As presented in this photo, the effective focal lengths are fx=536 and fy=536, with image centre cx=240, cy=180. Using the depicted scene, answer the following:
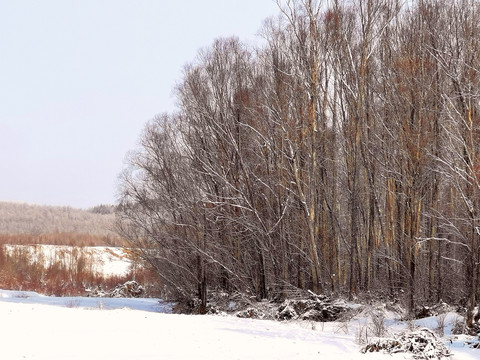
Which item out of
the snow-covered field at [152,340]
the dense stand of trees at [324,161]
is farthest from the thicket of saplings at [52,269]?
the snow-covered field at [152,340]

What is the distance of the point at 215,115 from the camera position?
23.0m

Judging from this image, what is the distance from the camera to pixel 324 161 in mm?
20906

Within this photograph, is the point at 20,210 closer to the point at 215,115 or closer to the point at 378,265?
the point at 215,115

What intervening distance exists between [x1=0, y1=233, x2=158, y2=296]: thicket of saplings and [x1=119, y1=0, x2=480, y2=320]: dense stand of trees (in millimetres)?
11364

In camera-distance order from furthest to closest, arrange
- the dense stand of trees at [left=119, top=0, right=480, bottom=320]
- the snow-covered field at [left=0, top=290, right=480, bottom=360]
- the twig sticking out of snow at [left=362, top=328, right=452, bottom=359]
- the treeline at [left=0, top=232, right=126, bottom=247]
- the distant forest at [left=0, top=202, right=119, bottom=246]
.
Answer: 1. the distant forest at [left=0, top=202, right=119, bottom=246]
2. the treeline at [left=0, top=232, right=126, bottom=247]
3. the dense stand of trees at [left=119, top=0, right=480, bottom=320]
4. the twig sticking out of snow at [left=362, top=328, right=452, bottom=359]
5. the snow-covered field at [left=0, top=290, right=480, bottom=360]

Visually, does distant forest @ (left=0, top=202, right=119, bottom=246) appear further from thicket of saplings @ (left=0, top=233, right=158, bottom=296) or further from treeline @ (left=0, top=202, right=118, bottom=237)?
thicket of saplings @ (left=0, top=233, right=158, bottom=296)

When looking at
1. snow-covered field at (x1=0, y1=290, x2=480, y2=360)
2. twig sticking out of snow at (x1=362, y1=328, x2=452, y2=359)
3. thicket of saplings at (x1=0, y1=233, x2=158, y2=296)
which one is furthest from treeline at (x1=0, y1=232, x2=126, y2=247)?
twig sticking out of snow at (x1=362, y1=328, x2=452, y2=359)

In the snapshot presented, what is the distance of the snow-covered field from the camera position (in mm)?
8094

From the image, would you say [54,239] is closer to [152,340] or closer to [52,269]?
[52,269]

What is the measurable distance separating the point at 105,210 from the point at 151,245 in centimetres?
7461

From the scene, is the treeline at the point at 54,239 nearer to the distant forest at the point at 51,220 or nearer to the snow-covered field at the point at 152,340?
the distant forest at the point at 51,220

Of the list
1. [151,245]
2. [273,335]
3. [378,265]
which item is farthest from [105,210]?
[273,335]

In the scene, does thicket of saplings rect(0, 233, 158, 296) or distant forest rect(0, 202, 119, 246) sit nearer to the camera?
thicket of saplings rect(0, 233, 158, 296)

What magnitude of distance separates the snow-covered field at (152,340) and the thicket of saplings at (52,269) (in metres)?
22.1
